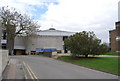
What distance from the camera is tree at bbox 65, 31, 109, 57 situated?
3344cm

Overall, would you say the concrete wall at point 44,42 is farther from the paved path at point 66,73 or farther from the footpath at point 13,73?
the footpath at point 13,73

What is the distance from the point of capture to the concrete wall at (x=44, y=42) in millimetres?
70062

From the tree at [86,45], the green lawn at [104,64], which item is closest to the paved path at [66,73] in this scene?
the green lawn at [104,64]

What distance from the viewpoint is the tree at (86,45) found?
33438 millimetres

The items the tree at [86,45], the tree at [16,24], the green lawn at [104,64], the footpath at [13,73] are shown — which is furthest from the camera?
the tree at [16,24]

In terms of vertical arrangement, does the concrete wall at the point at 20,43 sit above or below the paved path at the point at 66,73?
above

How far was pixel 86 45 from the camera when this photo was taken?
33.7m

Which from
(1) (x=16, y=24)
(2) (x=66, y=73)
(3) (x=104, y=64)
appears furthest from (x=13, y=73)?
(1) (x=16, y=24)

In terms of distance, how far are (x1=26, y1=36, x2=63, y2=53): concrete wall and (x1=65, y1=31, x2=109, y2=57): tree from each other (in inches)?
1399

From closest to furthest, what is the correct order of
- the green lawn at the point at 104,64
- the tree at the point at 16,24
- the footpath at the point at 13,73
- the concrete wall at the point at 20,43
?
1. the footpath at the point at 13,73
2. the green lawn at the point at 104,64
3. the tree at the point at 16,24
4. the concrete wall at the point at 20,43

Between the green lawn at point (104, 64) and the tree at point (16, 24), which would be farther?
the tree at point (16, 24)

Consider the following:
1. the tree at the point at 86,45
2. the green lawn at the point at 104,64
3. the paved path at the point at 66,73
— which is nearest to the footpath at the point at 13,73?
the paved path at the point at 66,73

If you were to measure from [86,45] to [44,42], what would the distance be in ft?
125

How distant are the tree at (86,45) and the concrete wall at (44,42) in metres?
35.5
